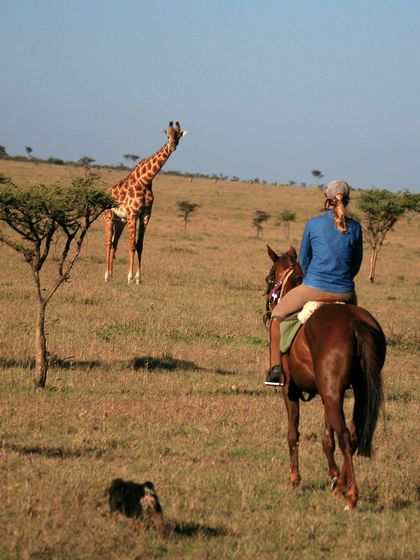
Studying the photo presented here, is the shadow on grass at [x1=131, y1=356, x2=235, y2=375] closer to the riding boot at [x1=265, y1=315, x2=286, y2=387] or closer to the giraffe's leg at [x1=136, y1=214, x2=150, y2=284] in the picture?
the riding boot at [x1=265, y1=315, x2=286, y2=387]

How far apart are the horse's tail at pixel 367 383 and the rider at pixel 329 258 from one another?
2.52 feet

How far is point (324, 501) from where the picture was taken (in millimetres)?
6980

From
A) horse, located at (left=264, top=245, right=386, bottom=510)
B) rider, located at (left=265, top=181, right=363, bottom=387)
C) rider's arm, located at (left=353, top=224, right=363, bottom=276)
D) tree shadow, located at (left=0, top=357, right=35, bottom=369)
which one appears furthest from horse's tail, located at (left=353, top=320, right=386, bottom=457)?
tree shadow, located at (left=0, top=357, right=35, bottom=369)

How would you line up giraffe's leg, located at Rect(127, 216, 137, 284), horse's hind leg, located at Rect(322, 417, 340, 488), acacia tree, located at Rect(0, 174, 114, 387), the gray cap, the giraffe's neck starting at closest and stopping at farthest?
horse's hind leg, located at Rect(322, 417, 340, 488)
the gray cap
acacia tree, located at Rect(0, 174, 114, 387)
giraffe's leg, located at Rect(127, 216, 137, 284)
the giraffe's neck

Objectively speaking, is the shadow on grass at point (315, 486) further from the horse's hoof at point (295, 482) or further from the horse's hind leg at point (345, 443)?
the horse's hind leg at point (345, 443)

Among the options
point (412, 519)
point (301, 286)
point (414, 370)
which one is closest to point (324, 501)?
point (412, 519)

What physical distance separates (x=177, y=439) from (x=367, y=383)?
8.49ft

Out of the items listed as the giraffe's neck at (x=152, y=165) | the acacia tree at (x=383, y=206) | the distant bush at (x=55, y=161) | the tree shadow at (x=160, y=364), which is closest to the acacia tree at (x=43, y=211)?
the tree shadow at (x=160, y=364)

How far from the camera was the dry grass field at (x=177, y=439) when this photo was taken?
5848 millimetres

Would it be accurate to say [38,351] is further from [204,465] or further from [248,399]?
[204,465]

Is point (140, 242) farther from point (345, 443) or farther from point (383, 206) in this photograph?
point (345, 443)

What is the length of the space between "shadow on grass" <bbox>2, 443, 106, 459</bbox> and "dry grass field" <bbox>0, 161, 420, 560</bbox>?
0.02 meters

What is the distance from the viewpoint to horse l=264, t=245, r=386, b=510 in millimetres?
6840

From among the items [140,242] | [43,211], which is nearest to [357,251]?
[43,211]
